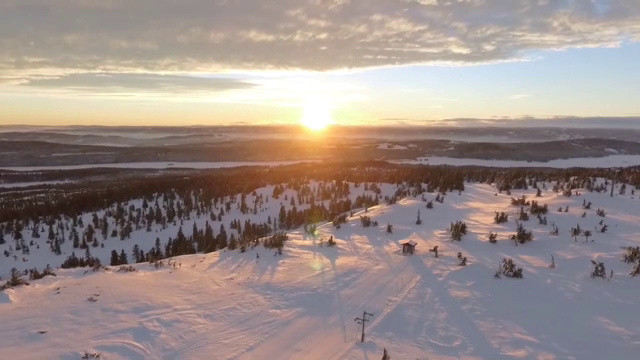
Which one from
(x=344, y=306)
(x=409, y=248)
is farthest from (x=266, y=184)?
(x=344, y=306)

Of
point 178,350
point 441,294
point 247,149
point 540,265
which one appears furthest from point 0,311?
point 247,149

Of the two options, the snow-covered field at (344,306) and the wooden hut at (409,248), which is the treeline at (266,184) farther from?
the snow-covered field at (344,306)

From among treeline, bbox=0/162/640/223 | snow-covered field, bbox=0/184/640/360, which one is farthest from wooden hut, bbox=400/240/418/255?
treeline, bbox=0/162/640/223

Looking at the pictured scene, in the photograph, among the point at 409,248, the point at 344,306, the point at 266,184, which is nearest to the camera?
the point at 344,306

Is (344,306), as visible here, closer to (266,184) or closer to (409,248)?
(409,248)

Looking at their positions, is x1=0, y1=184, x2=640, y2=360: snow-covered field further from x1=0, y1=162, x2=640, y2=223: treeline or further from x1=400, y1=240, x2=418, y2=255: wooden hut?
x1=0, y1=162, x2=640, y2=223: treeline

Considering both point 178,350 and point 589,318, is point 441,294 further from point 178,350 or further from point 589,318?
point 178,350

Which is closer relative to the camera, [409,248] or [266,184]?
[409,248]

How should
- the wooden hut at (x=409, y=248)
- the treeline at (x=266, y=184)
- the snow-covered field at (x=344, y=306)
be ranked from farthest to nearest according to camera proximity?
the treeline at (x=266, y=184), the wooden hut at (x=409, y=248), the snow-covered field at (x=344, y=306)

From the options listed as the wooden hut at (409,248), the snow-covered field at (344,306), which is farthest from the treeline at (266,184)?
the snow-covered field at (344,306)
